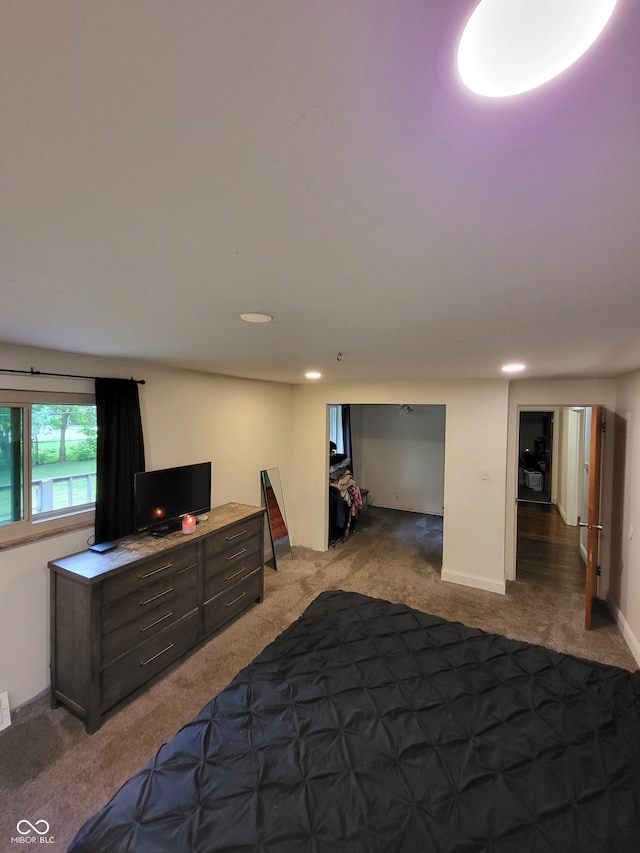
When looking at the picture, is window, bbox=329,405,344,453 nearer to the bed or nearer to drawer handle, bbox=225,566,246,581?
drawer handle, bbox=225,566,246,581

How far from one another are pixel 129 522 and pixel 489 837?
277 centimetres

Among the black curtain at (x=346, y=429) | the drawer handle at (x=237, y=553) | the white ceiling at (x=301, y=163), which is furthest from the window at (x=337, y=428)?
the white ceiling at (x=301, y=163)

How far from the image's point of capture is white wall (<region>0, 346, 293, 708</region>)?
230cm

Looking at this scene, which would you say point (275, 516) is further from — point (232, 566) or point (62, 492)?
point (62, 492)

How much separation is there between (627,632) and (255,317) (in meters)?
3.91

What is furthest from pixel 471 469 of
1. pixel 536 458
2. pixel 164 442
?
pixel 536 458

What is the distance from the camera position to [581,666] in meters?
1.92

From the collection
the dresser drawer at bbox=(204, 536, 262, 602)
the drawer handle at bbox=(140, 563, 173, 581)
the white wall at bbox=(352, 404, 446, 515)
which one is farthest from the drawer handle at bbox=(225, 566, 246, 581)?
the white wall at bbox=(352, 404, 446, 515)

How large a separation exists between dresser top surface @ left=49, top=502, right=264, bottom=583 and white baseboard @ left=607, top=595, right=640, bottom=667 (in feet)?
11.0

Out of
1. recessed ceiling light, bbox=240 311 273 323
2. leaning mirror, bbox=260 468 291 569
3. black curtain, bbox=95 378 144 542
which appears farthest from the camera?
leaning mirror, bbox=260 468 291 569

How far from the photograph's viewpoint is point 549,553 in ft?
16.3

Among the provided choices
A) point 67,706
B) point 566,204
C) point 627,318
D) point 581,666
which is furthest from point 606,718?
point 67,706

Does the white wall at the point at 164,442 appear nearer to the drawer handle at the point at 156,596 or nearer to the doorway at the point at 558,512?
the drawer handle at the point at 156,596

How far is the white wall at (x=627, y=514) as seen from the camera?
2918mm
